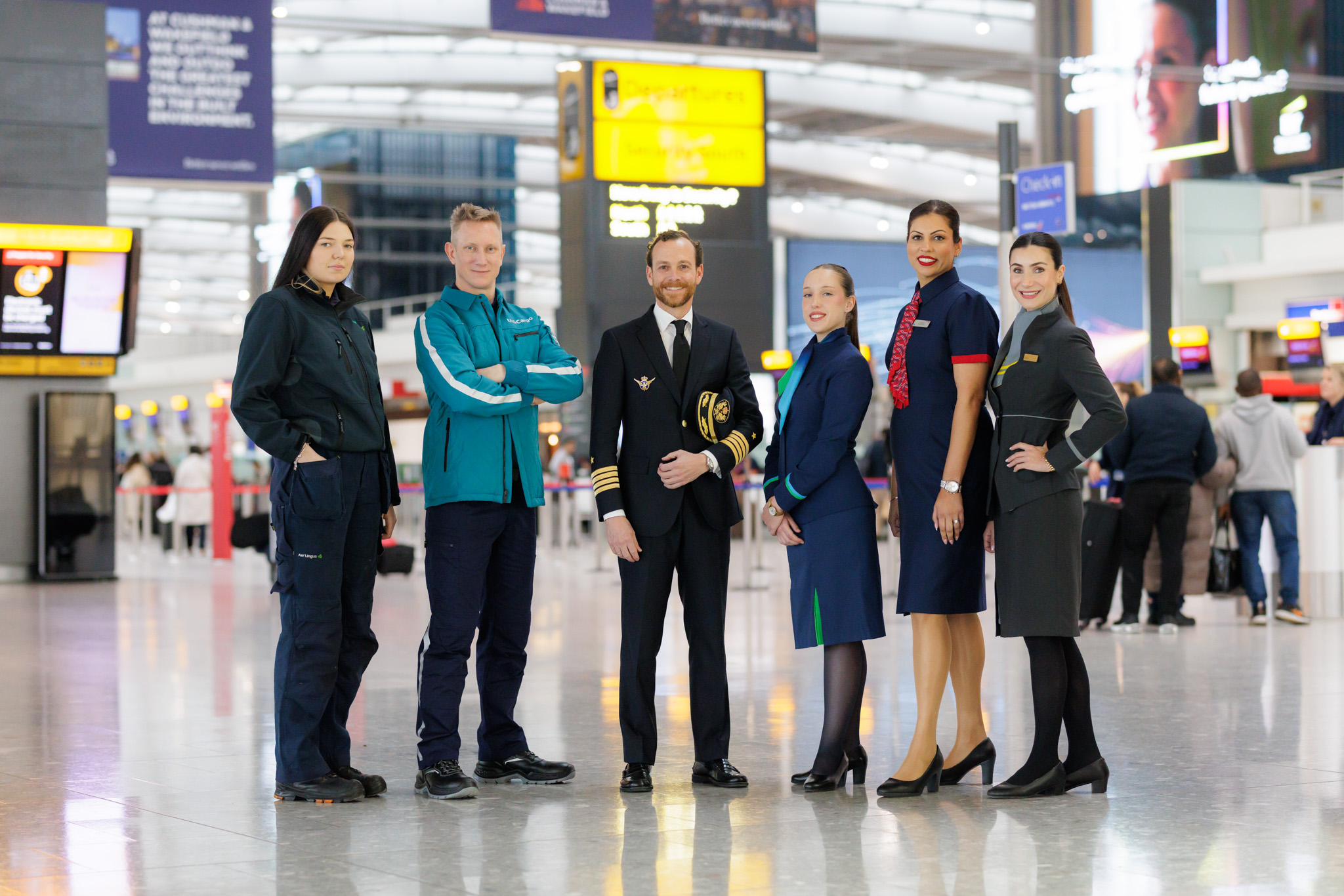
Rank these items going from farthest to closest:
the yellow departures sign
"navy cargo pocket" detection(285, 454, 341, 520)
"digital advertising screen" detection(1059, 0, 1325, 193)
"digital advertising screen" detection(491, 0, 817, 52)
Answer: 1. "digital advertising screen" detection(1059, 0, 1325, 193)
2. the yellow departures sign
3. "digital advertising screen" detection(491, 0, 817, 52)
4. "navy cargo pocket" detection(285, 454, 341, 520)

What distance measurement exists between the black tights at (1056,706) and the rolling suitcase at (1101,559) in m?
5.19

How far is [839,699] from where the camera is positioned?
4648mm

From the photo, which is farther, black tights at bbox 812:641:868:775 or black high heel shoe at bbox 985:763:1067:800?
black tights at bbox 812:641:868:775

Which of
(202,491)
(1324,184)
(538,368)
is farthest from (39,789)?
(1324,184)

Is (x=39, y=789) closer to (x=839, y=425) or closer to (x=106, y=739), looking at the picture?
(x=106, y=739)

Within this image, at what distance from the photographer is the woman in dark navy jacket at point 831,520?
4.62 metres

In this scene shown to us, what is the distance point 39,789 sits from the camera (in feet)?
15.6

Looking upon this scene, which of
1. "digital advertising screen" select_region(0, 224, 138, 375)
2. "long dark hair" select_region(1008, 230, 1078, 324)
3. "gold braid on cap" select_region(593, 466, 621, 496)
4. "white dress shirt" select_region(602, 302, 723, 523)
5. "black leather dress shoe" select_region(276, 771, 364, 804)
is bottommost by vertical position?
"black leather dress shoe" select_region(276, 771, 364, 804)

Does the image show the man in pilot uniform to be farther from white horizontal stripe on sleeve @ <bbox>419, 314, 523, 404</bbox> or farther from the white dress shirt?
white horizontal stripe on sleeve @ <bbox>419, 314, 523, 404</bbox>

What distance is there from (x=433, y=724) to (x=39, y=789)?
1196 mm

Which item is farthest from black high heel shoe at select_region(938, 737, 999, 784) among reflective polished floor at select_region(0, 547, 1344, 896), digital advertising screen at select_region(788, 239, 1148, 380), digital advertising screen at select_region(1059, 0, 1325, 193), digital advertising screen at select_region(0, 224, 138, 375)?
digital advertising screen at select_region(788, 239, 1148, 380)

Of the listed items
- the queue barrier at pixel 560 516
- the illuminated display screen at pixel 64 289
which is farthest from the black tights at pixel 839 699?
the illuminated display screen at pixel 64 289

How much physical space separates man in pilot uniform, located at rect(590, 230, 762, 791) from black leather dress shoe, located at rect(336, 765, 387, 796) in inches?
27.2

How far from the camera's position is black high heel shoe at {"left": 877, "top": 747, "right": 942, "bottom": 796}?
4.53m
